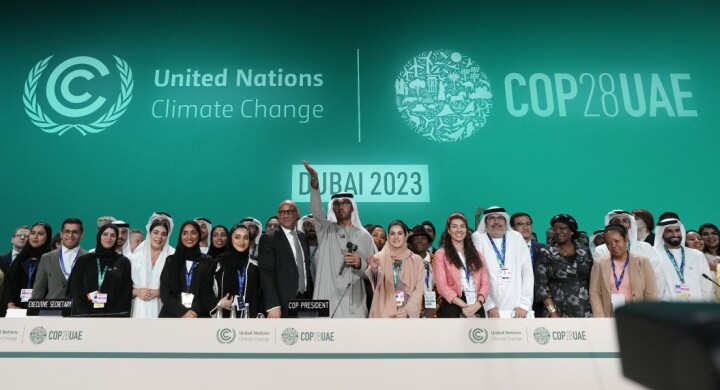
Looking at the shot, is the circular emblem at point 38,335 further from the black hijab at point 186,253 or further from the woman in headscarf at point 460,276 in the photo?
the woman in headscarf at point 460,276

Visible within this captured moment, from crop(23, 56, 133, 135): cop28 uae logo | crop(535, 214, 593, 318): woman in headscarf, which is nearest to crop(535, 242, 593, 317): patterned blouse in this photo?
crop(535, 214, 593, 318): woman in headscarf

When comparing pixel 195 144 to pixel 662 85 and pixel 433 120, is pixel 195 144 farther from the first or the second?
pixel 662 85

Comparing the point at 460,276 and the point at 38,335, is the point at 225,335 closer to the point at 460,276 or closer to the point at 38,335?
the point at 38,335

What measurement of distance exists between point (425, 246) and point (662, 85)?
13.6ft

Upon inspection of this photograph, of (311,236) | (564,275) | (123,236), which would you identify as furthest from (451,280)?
(123,236)

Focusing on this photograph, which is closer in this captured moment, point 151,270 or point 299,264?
point 299,264

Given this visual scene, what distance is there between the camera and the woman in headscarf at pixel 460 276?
3.79 metres

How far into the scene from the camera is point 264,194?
21.1ft

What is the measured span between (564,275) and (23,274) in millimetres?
4259

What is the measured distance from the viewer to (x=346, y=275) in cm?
380

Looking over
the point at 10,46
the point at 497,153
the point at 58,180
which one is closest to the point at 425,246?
the point at 497,153

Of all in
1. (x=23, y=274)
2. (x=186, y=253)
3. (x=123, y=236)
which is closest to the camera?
(x=186, y=253)

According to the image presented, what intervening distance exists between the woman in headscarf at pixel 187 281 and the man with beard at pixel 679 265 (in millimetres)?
3598

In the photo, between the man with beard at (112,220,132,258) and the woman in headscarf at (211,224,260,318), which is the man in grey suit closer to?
the man with beard at (112,220,132,258)
